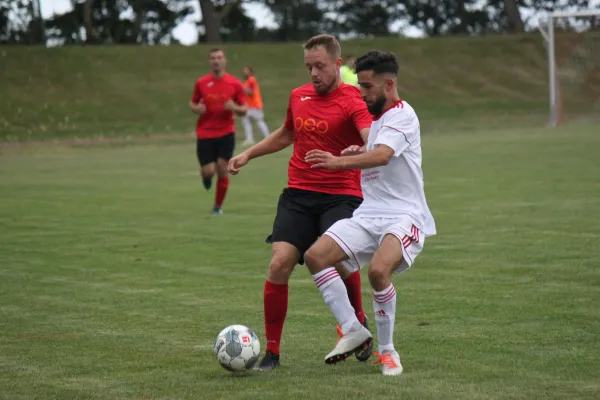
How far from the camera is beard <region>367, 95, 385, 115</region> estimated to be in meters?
6.46

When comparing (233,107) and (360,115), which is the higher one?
(360,115)

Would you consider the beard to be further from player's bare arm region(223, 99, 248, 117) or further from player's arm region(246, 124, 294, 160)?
player's bare arm region(223, 99, 248, 117)

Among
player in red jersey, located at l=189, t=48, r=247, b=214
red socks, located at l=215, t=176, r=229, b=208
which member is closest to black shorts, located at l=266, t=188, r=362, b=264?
red socks, located at l=215, t=176, r=229, b=208

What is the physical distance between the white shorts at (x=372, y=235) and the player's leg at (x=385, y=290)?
0.17ft

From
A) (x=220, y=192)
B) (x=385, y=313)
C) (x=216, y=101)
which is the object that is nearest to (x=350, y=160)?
(x=385, y=313)

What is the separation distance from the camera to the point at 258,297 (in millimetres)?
9055

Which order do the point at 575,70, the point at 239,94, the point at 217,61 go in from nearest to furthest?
the point at 217,61 < the point at 239,94 < the point at 575,70

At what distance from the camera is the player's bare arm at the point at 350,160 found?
244 inches

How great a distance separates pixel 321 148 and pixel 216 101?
944 cm

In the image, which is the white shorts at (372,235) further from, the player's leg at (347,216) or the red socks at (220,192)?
the red socks at (220,192)

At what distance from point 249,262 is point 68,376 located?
4653mm

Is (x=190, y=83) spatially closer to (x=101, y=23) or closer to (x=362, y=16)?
(x=101, y=23)

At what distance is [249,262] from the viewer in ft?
35.9

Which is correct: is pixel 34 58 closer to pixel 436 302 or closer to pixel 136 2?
pixel 136 2
